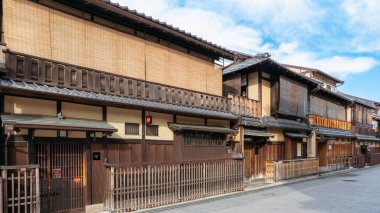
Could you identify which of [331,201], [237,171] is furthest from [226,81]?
[331,201]

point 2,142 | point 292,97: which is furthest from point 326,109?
point 2,142

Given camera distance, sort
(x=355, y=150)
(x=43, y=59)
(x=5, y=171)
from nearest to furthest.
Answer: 1. (x=5, y=171)
2. (x=43, y=59)
3. (x=355, y=150)

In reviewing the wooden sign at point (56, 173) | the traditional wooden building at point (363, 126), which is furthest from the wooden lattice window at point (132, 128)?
the traditional wooden building at point (363, 126)

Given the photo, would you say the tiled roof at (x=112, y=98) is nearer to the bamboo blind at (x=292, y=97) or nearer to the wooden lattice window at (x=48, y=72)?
the wooden lattice window at (x=48, y=72)

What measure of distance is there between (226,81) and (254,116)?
116 inches

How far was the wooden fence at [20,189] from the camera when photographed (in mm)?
8828

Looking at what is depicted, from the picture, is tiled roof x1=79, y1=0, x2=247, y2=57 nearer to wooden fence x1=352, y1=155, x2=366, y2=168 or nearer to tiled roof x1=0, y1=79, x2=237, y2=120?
tiled roof x1=0, y1=79, x2=237, y2=120

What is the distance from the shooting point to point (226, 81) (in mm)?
21766

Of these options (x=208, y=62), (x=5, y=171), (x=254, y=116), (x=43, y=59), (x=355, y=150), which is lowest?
(x=355, y=150)

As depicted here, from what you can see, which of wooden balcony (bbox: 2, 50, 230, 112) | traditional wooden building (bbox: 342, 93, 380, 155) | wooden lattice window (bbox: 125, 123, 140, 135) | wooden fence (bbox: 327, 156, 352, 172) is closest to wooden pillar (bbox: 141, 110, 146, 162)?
wooden lattice window (bbox: 125, 123, 140, 135)

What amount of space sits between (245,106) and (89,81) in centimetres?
1130

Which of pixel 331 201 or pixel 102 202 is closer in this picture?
pixel 102 202

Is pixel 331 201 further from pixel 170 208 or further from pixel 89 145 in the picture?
pixel 89 145

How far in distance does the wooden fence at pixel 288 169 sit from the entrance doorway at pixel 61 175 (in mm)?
13308
